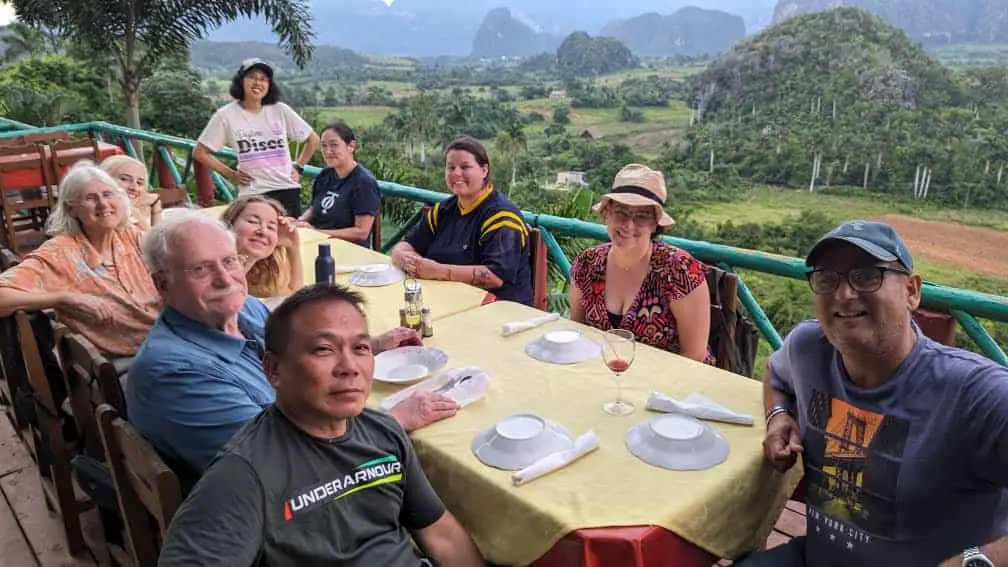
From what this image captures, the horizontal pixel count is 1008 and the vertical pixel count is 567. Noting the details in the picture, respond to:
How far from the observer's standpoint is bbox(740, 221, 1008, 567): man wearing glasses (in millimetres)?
1345

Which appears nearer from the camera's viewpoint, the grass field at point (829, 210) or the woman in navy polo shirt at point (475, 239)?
the woman in navy polo shirt at point (475, 239)

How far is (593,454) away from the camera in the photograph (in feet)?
5.26

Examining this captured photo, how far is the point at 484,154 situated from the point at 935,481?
2.30 metres

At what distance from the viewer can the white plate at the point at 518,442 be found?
5.17ft

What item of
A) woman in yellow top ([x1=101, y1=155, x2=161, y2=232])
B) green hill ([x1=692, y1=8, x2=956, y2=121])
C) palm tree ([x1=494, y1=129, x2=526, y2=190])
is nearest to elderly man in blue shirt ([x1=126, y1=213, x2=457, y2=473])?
woman in yellow top ([x1=101, y1=155, x2=161, y2=232])

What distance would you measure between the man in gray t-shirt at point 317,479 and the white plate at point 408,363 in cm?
47

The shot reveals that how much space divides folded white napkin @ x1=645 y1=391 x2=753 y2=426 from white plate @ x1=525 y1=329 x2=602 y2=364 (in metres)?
0.33

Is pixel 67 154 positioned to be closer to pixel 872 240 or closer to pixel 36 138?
pixel 36 138

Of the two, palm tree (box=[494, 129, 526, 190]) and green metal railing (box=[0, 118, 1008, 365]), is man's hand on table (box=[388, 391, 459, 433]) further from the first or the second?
palm tree (box=[494, 129, 526, 190])

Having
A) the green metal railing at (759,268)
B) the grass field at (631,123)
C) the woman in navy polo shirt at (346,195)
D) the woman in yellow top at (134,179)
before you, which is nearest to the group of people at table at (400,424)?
the green metal railing at (759,268)

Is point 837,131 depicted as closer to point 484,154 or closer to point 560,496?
point 484,154

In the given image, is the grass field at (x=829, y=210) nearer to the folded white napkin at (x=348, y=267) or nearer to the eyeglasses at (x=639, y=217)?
the folded white napkin at (x=348, y=267)

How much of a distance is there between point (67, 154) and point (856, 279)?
19.2 ft

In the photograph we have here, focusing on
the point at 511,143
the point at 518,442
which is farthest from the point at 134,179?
the point at 511,143
